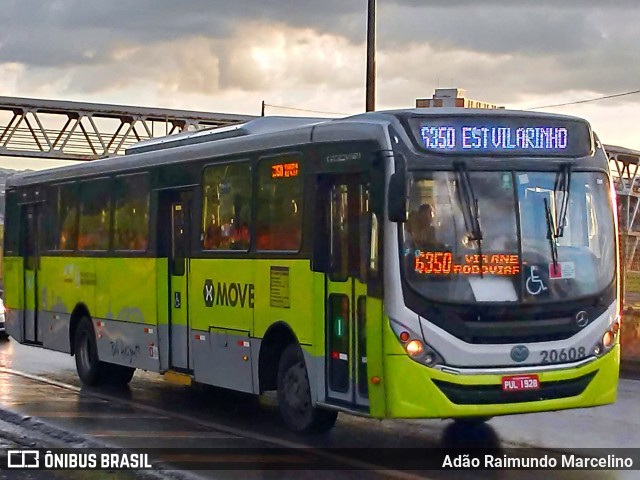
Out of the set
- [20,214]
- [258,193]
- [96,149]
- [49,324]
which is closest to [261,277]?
[258,193]

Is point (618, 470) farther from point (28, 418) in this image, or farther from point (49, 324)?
point (49, 324)

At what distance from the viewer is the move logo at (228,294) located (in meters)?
13.4

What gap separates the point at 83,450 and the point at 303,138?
369 centimetres

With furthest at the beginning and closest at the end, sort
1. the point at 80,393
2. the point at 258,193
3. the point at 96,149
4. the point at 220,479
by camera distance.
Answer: the point at 96,149 < the point at 80,393 < the point at 258,193 < the point at 220,479

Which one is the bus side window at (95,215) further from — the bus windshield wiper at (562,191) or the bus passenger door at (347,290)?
the bus windshield wiper at (562,191)

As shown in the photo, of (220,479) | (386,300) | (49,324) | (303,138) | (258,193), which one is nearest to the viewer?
(220,479)

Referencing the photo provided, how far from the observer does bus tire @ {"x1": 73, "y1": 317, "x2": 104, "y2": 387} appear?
57.9 feet

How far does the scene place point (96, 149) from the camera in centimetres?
6469

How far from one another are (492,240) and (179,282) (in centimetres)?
531

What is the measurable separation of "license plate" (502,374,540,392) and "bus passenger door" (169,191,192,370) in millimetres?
5063

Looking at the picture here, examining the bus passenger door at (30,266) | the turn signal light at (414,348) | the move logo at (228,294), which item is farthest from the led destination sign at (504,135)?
the bus passenger door at (30,266)

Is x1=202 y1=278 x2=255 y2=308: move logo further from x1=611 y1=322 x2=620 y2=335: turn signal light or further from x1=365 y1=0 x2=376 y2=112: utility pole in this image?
x1=365 y1=0 x2=376 y2=112: utility pole

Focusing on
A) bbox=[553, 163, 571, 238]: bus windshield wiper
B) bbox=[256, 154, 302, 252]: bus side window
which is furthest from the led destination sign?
bbox=[256, 154, 302, 252]: bus side window

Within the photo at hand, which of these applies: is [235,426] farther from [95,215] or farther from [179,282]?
[95,215]
